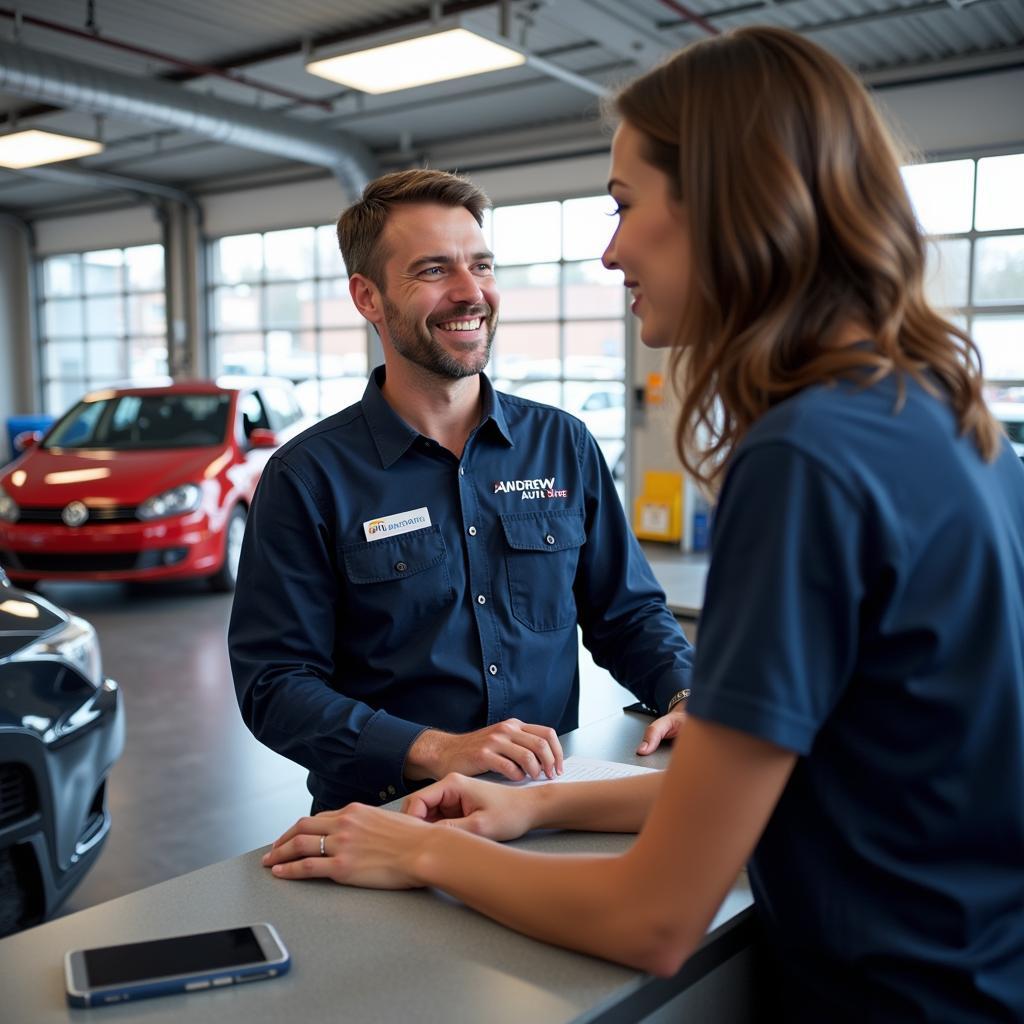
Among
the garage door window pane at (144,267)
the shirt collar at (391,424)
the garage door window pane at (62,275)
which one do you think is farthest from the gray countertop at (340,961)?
the garage door window pane at (62,275)

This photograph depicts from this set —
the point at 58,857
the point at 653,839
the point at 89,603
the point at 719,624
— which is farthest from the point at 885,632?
the point at 89,603

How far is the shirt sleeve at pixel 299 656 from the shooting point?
169cm

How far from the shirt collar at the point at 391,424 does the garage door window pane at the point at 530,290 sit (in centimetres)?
858

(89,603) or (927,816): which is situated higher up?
(927,816)

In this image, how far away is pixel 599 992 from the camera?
0.97m

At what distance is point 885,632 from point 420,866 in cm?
58

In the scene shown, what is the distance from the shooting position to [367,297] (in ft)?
7.39

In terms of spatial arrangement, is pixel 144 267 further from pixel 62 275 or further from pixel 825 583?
pixel 825 583

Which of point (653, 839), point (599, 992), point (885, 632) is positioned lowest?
point (599, 992)

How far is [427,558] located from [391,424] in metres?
0.27

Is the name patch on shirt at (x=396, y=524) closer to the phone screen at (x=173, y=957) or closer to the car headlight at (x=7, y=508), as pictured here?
the phone screen at (x=173, y=957)

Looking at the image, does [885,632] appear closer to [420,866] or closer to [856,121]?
[856,121]

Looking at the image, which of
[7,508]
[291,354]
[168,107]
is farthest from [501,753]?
[291,354]

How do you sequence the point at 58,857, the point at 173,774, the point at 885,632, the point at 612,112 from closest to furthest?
the point at 885,632, the point at 612,112, the point at 58,857, the point at 173,774
